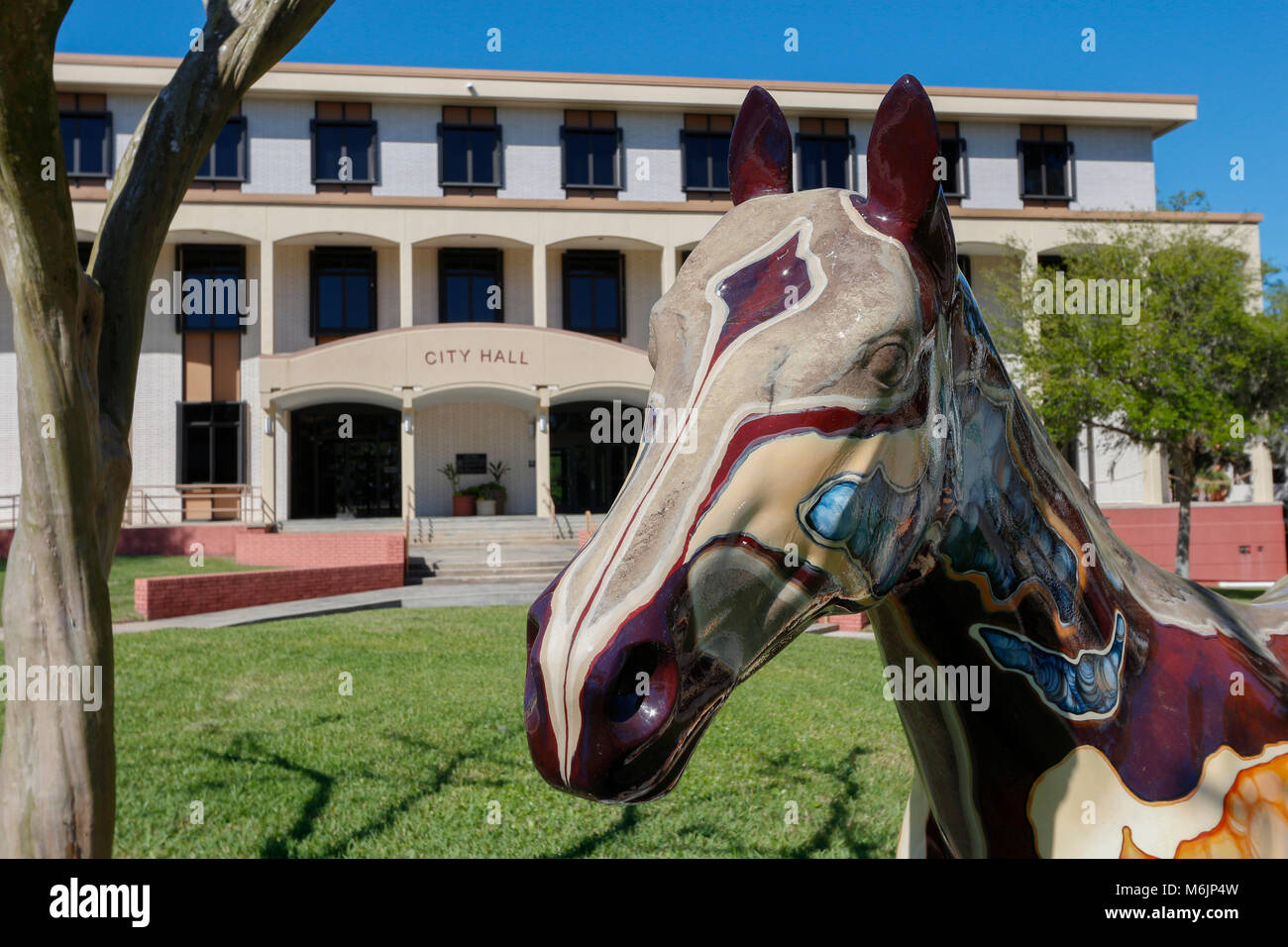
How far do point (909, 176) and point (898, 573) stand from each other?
25.0 inches

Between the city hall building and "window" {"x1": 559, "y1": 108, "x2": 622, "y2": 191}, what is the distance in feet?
0.25

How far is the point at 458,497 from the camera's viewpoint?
1088 inches

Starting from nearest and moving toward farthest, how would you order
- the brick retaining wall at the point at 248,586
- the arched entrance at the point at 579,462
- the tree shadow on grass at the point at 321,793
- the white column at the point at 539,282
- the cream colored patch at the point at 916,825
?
the cream colored patch at the point at 916,825
the tree shadow on grass at the point at 321,793
the brick retaining wall at the point at 248,586
the white column at the point at 539,282
the arched entrance at the point at 579,462

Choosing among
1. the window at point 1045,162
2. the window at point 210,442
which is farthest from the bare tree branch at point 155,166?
the window at point 1045,162

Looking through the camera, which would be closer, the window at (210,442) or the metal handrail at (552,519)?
the metal handrail at (552,519)

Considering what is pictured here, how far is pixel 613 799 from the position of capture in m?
1.09

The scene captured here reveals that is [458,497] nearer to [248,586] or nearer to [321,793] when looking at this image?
[248,586]

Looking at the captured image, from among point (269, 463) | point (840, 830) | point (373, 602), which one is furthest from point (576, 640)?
point (269, 463)

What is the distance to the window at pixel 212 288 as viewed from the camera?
90.2 feet

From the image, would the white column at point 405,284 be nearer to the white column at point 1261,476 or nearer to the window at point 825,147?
the window at point 825,147

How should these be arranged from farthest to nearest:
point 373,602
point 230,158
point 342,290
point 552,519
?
point 342,290, point 230,158, point 552,519, point 373,602

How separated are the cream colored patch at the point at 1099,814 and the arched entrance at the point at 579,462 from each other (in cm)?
2722
